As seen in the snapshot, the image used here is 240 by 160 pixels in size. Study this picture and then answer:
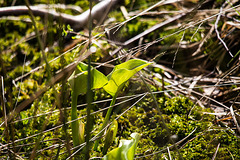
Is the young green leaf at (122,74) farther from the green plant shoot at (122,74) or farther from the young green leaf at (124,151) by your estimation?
the young green leaf at (124,151)

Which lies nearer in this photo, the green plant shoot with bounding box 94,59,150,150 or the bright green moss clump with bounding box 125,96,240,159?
the green plant shoot with bounding box 94,59,150,150

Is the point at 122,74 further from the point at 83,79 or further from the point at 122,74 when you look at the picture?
the point at 83,79

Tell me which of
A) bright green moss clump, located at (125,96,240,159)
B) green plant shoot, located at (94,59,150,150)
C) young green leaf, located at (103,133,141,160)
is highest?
green plant shoot, located at (94,59,150,150)

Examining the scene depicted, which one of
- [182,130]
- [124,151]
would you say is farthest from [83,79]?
[182,130]

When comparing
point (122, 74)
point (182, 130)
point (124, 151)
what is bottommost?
point (182, 130)

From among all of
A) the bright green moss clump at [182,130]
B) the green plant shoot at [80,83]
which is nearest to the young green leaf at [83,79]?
the green plant shoot at [80,83]

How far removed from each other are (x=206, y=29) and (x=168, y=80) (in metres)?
0.49

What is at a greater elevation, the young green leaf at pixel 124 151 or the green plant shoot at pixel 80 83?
the green plant shoot at pixel 80 83

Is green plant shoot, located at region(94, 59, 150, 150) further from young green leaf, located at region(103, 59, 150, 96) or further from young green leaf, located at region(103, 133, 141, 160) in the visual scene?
young green leaf, located at region(103, 133, 141, 160)

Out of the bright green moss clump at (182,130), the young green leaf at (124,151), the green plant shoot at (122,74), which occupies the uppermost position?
the green plant shoot at (122,74)

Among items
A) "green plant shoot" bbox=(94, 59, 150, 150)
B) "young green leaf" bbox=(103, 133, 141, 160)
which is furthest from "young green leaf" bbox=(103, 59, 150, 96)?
"young green leaf" bbox=(103, 133, 141, 160)

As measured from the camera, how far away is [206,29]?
5.04ft

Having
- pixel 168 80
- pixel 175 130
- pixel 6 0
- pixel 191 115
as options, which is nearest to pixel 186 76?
pixel 168 80

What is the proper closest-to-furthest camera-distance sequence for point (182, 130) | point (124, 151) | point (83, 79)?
point (124, 151) → point (83, 79) → point (182, 130)
